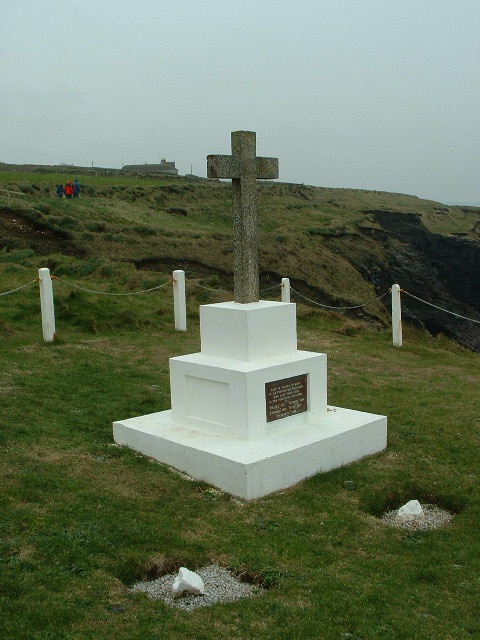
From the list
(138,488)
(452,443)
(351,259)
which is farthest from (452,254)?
(138,488)

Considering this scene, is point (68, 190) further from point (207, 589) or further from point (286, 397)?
point (207, 589)

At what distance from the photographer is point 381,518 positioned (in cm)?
608

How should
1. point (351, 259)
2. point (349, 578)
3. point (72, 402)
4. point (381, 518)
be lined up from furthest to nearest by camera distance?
point (351, 259) < point (72, 402) < point (381, 518) < point (349, 578)

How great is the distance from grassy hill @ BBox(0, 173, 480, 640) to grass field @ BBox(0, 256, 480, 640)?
0.02m

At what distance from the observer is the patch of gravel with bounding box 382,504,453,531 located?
5.86 m

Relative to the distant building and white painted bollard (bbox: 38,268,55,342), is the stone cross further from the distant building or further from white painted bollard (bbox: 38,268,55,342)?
the distant building

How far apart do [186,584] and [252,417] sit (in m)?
2.42

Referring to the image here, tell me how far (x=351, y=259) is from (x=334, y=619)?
86.1ft

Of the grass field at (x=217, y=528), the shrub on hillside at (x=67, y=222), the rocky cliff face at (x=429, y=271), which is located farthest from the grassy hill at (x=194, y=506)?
the rocky cliff face at (x=429, y=271)

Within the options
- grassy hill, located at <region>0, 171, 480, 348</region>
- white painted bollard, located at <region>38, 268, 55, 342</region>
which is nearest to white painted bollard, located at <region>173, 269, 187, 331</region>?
white painted bollard, located at <region>38, 268, 55, 342</region>

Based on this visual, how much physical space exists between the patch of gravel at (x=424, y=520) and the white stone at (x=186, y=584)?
1.91 metres

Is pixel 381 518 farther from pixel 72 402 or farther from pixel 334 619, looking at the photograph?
pixel 72 402

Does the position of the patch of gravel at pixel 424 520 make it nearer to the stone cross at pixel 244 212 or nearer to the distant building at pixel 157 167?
the stone cross at pixel 244 212

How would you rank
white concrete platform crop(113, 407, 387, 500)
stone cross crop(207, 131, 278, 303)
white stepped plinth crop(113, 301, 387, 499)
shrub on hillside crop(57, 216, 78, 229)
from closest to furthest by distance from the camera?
white concrete platform crop(113, 407, 387, 500) → white stepped plinth crop(113, 301, 387, 499) → stone cross crop(207, 131, 278, 303) → shrub on hillside crop(57, 216, 78, 229)
